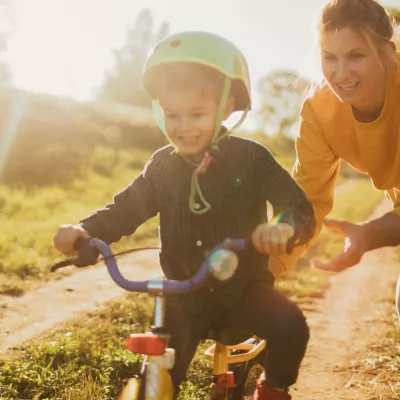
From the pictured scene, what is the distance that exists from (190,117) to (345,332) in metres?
3.95

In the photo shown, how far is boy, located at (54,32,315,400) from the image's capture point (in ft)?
8.60

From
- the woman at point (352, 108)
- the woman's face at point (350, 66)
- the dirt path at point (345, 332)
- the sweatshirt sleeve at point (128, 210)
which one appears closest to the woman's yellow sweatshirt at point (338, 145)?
the woman at point (352, 108)

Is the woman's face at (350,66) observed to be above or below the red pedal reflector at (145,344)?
above

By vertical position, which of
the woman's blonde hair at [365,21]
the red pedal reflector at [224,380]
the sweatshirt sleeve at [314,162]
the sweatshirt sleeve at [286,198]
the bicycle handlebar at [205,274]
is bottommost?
the red pedal reflector at [224,380]

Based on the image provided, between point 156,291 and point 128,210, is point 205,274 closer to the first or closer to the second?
point 156,291

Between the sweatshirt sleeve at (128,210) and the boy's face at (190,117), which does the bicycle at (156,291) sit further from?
the boy's face at (190,117)

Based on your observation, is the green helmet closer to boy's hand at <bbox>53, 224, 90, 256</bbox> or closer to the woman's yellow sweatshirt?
boy's hand at <bbox>53, 224, 90, 256</bbox>

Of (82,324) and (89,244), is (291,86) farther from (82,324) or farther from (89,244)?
(82,324)

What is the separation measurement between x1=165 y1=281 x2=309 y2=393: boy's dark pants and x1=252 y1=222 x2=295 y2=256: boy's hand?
1.17 ft

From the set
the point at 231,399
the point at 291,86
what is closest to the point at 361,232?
the point at 231,399

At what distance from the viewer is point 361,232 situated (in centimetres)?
241

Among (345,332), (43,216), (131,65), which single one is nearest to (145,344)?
(345,332)

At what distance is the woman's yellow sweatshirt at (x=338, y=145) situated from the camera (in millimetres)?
3482

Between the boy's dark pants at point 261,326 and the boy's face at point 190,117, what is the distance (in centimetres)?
68
